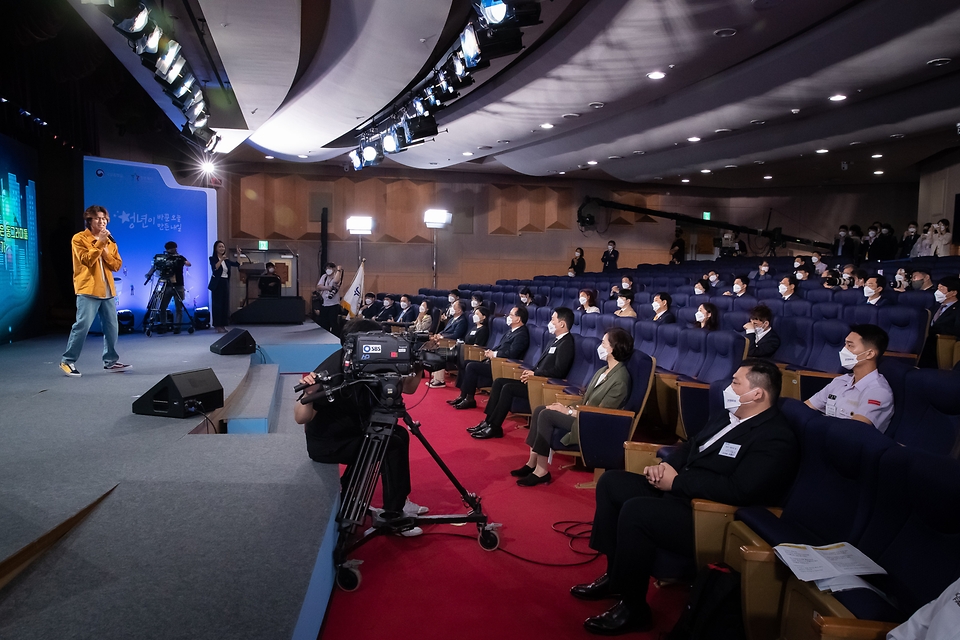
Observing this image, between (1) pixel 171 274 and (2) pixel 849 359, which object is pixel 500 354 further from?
(1) pixel 171 274

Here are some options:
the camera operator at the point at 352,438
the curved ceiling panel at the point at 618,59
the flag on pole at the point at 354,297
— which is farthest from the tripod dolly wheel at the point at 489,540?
the flag on pole at the point at 354,297

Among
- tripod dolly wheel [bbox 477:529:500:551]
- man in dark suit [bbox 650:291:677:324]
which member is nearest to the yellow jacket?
tripod dolly wheel [bbox 477:529:500:551]

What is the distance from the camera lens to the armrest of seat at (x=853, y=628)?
57.7 inches

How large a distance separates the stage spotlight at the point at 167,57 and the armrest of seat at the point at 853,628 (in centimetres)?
683

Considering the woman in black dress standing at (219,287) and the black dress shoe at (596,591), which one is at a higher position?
the woman in black dress standing at (219,287)

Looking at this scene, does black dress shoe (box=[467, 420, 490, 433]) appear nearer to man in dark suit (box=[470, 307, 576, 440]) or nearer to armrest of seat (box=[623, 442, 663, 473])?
man in dark suit (box=[470, 307, 576, 440])

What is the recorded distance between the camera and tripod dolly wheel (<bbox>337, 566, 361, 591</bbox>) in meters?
2.56

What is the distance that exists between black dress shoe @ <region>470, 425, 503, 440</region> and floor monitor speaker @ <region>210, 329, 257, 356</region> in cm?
304

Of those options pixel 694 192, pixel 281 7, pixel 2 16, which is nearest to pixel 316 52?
pixel 281 7

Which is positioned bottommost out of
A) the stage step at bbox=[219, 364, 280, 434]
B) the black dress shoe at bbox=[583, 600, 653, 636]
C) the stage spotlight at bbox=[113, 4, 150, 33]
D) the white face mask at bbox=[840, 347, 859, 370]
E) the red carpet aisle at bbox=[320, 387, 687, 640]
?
the red carpet aisle at bbox=[320, 387, 687, 640]

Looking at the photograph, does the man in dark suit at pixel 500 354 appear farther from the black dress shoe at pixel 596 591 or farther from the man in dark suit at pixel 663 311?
the black dress shoe at pixel 596 591

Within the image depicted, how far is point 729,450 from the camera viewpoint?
7.88 ft

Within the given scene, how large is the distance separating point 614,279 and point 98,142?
9.02 meters

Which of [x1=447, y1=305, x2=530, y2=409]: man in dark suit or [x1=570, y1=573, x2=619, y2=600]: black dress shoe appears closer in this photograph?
[x1=570, y1=573, x2=619, y2=600]: black dress shoe
